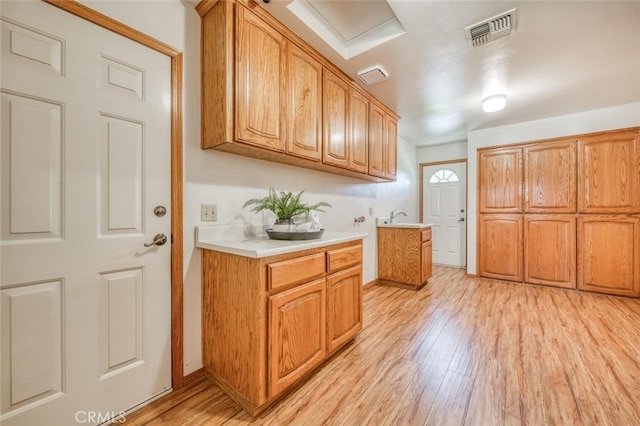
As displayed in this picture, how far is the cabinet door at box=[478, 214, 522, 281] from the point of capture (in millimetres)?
3711

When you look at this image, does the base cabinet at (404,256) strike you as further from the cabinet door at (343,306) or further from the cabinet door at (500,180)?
the cabinet door at (343,306)

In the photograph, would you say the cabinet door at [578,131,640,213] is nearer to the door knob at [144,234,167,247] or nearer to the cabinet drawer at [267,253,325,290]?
the cabinet drawer at [267,253,325,290]

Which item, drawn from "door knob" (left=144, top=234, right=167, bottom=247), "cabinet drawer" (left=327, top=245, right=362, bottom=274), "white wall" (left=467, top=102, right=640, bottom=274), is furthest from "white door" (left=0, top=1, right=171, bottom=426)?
"white wall" (left=467, top=102, right=640, bottom=274)

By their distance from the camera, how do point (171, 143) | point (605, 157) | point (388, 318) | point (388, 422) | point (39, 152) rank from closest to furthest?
1. point (39, 152)
2. point (388, 422)
3. point (171, 143)
4. point (388, 318)
5. point (605, 157)

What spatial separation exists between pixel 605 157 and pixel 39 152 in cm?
522

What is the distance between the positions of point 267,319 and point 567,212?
4.17m

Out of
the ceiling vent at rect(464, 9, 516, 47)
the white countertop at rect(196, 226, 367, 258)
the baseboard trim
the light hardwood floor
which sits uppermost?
the ceiling vent at rect(464, 9, 516, 47)

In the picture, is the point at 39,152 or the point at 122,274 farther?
the point at 122,274

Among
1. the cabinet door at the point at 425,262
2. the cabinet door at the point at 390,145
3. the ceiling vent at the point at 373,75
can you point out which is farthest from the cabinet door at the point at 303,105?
the cabinet door at the point at 425,262

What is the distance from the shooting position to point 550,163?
347 centimetres

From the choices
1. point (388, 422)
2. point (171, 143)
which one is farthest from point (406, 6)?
point (388, 422)

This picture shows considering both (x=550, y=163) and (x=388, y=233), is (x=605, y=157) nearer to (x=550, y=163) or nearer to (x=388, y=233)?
(x=550, y=163)

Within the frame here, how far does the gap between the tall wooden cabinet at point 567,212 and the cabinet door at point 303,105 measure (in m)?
3.15

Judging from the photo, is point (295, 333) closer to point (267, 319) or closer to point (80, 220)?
point (267, 319)
